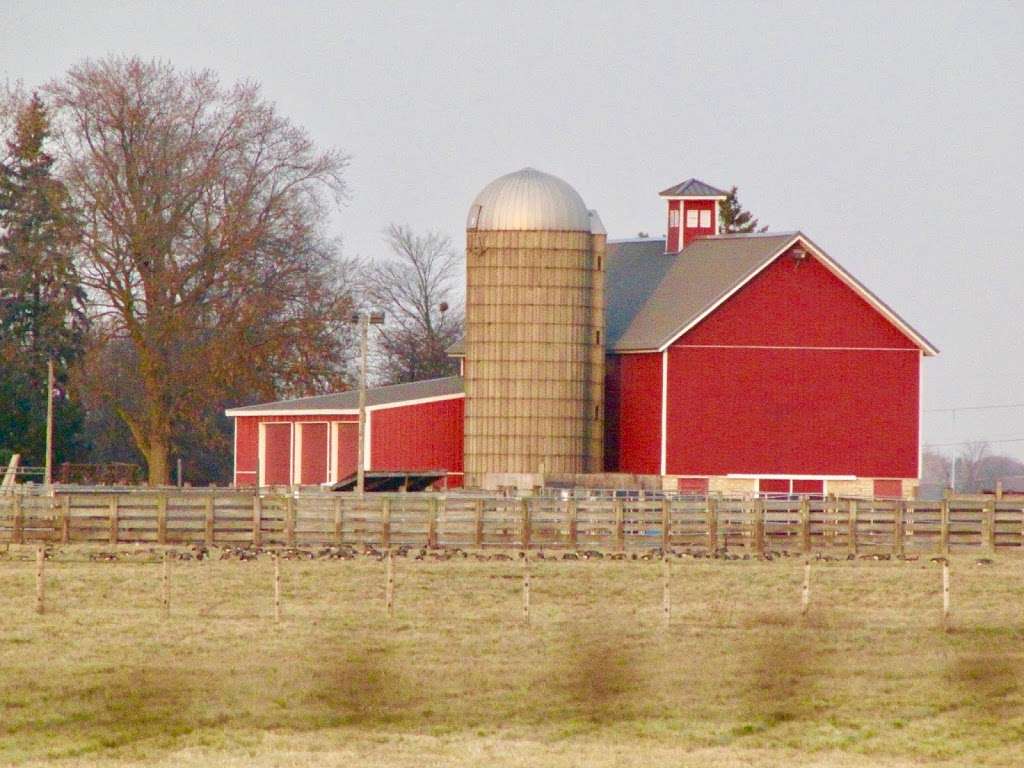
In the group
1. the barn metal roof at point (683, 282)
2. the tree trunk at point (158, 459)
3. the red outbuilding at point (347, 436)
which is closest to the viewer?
the barn metal roof at point (683, 282)

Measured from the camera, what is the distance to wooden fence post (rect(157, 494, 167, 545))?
39.7 m

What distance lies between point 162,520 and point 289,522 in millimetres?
2533

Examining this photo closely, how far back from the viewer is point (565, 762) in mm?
16188

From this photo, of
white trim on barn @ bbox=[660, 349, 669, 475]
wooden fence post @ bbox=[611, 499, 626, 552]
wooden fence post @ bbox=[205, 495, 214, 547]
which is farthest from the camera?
white trim on barn @ bbox=[660, 349, 669, 475]

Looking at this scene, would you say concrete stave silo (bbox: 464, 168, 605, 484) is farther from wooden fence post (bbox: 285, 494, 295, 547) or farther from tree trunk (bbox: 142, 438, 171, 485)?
tree trunk (bbox: 142, 438, 171, 485)

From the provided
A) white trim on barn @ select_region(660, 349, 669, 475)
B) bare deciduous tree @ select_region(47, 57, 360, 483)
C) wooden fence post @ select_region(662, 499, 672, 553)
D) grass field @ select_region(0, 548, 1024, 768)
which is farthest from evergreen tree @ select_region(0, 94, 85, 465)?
grass field @ select_region(0, 548, 1024, 768)

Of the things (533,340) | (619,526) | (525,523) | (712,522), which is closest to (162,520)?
(525,523)

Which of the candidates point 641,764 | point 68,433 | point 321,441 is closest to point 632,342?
point 321,441

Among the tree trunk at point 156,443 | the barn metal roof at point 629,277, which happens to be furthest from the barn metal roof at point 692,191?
the tree trunk at point 156,443

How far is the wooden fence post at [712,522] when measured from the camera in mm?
40469

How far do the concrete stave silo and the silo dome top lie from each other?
0.09 feet

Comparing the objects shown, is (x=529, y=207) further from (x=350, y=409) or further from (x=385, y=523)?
(x=385, y=523)

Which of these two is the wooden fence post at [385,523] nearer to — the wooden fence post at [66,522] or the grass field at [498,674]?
the wooden fence post at [66,522]

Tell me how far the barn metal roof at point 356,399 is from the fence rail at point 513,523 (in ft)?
36.4
